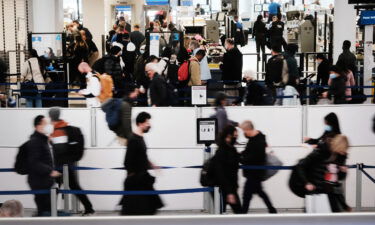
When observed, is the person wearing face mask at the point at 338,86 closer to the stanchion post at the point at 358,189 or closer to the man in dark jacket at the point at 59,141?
the stanchion post at the point at 358,189

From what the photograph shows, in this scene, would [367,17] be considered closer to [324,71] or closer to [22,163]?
[324,71]

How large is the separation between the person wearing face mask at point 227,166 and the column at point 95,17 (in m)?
18.4

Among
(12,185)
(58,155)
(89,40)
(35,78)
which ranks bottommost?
(12,185)

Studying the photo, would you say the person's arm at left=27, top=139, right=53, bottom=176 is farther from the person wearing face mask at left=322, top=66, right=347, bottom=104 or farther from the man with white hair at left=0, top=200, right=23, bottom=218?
the person wearing face mask at left=322, top=66, right=347, bottom=104

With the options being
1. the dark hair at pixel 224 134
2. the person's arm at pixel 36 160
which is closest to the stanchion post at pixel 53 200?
the person's arm at pixel 36 160

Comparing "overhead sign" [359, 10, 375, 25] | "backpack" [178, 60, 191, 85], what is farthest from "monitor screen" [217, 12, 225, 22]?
"backpack" [178, 60, 191, 85]

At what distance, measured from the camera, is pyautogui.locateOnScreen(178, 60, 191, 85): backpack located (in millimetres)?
12593

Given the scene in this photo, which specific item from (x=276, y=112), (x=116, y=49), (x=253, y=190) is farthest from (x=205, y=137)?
(x=116, y=49)

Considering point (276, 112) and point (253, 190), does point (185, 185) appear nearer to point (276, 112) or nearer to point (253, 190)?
point (253, 190)

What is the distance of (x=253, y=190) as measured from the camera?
23.3 ft

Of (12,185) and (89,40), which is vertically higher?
(89,40)

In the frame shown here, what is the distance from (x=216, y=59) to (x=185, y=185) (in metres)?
12.5

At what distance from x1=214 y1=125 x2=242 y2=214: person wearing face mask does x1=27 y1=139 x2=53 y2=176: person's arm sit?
1815 mm

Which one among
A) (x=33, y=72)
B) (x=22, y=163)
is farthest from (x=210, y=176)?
(x=33, y=72)
